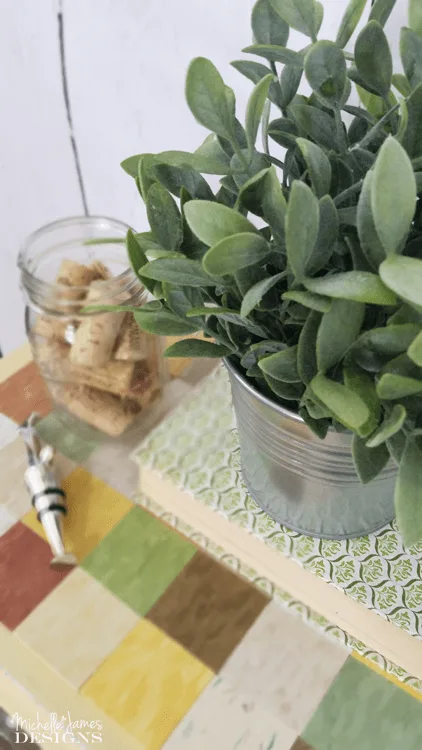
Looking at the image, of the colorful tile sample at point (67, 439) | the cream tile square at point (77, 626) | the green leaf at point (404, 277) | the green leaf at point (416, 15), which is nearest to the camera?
the green leaf at point (404, 277)

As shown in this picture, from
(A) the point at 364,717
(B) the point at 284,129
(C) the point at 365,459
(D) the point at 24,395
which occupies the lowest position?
(A) the point at 364,717

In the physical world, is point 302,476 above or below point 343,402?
below

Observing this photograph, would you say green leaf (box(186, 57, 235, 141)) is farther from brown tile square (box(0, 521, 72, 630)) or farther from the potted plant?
brown tile square (box(0, 521, 72, 630))

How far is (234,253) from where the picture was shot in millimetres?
204

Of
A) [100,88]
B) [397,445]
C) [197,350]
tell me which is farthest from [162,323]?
[100,88]

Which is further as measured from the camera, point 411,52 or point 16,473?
point 16,473

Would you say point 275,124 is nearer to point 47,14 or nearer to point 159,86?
point 159,86

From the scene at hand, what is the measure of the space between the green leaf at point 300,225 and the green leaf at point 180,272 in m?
0.06

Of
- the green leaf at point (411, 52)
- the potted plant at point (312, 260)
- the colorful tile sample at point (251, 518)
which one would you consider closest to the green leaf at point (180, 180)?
the potted plant at point (312, 260)

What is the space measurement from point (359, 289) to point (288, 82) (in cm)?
15

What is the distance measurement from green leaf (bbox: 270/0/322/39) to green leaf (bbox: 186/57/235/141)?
65 mm

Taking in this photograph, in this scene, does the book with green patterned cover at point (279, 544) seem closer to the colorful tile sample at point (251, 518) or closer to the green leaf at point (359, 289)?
the colorful tile sample at point (251, 518)

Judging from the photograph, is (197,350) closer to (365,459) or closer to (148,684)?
(365,459)

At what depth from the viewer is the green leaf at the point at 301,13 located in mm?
255
